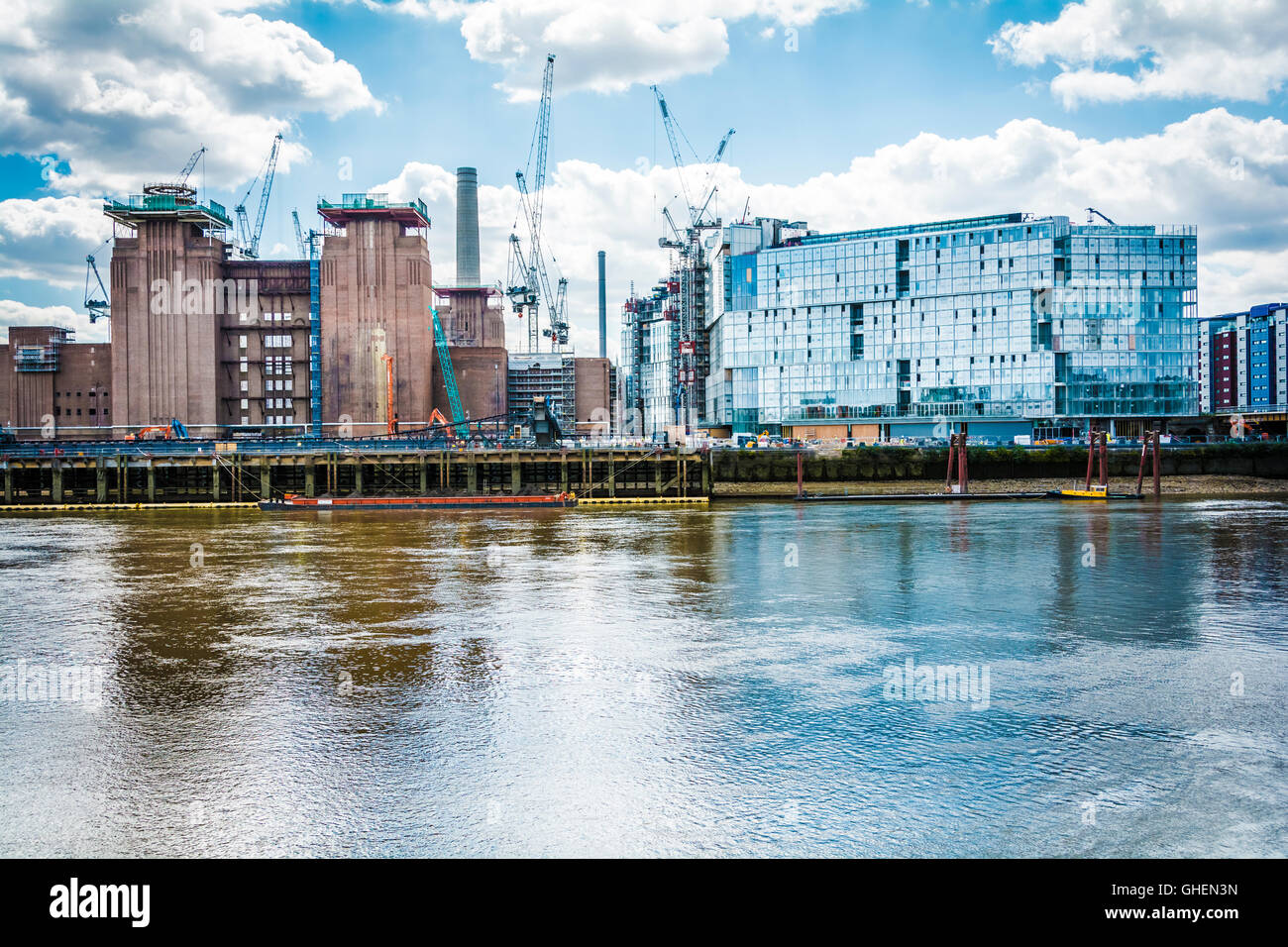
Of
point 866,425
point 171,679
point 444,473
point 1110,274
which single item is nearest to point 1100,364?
point 1110,274

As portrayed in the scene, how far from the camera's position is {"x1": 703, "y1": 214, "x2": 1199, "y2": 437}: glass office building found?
125 m

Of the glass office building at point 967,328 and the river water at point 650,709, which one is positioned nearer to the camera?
the river water at point 650,709

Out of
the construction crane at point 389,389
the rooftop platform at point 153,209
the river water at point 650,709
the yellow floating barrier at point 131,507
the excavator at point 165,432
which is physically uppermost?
the rooftop platform at point 153,209

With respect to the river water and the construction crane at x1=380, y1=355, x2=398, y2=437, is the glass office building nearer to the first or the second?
the construction crane at x1=380, y1=355, x2=398, y2=437

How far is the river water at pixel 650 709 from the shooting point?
12312mm

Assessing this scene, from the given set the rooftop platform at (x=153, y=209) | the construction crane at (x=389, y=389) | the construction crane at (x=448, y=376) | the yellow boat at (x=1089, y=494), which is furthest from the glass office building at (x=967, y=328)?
the rooftop platform at (x=153, y=209)

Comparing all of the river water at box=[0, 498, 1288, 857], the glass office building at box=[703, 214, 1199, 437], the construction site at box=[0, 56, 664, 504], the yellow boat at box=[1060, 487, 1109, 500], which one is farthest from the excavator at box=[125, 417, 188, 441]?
the yellow boat at box=[1060, 487, 1109, 500]

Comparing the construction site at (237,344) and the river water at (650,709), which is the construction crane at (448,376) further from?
the river water at (650,709)

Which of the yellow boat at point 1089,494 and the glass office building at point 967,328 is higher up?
the glass office building at point 967,328

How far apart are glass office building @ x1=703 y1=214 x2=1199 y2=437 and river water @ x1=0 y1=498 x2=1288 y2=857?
95553mm

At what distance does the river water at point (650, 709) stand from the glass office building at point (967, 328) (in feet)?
313

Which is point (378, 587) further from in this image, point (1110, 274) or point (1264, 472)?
point (1110, 274)

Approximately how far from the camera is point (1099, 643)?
2284 cm
